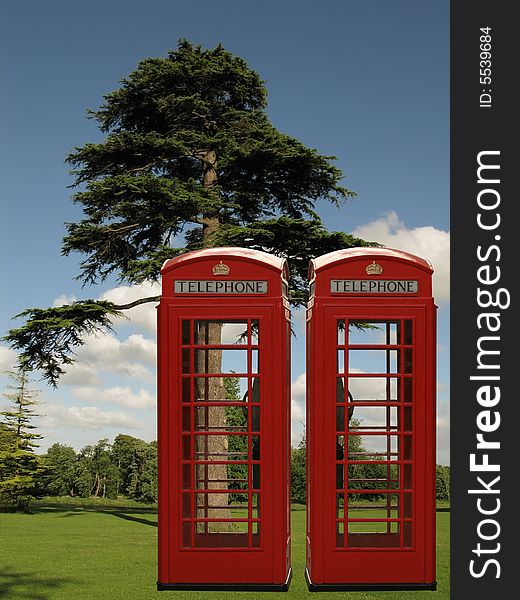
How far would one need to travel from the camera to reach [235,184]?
56.2 ft

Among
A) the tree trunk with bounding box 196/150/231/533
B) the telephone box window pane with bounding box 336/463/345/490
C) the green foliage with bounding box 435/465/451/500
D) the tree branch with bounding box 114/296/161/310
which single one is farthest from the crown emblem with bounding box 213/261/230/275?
the tree branch with bounding box 114/296/161/310

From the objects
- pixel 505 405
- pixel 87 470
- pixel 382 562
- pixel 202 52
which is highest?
pixel 202 52

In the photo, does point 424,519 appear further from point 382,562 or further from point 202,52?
point 202,52

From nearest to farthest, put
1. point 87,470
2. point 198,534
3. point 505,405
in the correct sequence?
1. point 505,405
2. point 198,534
3. point 87,470

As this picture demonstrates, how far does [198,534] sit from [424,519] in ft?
6.62

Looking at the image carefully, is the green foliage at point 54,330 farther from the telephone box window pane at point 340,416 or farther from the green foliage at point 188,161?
the telephone box window pane at point 340,416

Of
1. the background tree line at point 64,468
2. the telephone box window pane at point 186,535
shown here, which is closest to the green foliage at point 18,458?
the background tree line at point 64,468

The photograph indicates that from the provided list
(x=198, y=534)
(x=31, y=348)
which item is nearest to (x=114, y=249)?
(x=31, y=348)

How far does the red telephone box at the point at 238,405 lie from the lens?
6609mm

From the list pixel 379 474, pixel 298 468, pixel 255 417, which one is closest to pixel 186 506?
pixel 255 417

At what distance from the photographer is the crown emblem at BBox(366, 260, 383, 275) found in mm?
6699

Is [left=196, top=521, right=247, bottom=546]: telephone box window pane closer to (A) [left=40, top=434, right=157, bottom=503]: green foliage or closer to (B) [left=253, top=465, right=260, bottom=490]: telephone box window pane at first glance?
(B) [left=253, top=465, right=260, bottom=490]: telephone box window pane

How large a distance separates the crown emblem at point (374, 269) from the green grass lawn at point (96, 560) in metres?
2.99

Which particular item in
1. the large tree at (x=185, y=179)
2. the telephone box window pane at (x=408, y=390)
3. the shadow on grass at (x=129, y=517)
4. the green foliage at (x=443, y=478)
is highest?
the large tree at (x=185, y=179)
